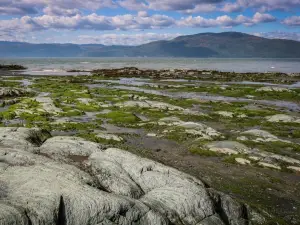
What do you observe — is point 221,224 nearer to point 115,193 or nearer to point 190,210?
point 190,210

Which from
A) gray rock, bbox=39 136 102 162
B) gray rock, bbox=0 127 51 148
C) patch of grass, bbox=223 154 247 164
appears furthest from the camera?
patch of grass, bbox=223 154 247 164

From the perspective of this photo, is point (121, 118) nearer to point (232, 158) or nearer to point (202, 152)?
point (202, 152)

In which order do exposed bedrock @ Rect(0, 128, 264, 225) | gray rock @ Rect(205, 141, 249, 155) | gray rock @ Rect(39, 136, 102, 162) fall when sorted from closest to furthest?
1. exposed bedrock @ Rect(0, 128, 264, 225)
2. gray rock @ Rect(39, 136, 102, 162)
3. gray rock @ Rect(205, 141, 249, 155)

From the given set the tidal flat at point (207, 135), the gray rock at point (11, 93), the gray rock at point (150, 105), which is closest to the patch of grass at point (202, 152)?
the tidal flat at point (207, 135)

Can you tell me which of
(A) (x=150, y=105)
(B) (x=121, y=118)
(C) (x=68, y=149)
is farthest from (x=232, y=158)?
(A) (x=150, y=105)

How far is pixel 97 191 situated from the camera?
15.8 meters

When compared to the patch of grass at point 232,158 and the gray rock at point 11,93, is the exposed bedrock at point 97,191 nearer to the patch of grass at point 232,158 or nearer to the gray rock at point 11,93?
the patch of grass at point 232,158

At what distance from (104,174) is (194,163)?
1284 cm

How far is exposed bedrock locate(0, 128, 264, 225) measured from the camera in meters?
14.3

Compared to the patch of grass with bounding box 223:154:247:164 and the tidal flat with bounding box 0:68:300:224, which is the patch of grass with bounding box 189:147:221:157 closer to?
the tidal flat with bounding box 0:68:300:224

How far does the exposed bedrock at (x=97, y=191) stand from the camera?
14.3 meters

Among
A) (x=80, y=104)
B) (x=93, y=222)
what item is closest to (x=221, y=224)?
(x=93, y=222)

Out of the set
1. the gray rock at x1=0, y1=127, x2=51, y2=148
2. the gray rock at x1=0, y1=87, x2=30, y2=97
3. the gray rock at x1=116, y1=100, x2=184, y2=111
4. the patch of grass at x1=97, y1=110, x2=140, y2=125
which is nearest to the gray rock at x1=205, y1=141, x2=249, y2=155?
the patch of grass at x1=97, y1=110, x2=140, y2=125

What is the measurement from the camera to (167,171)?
2000 cm
